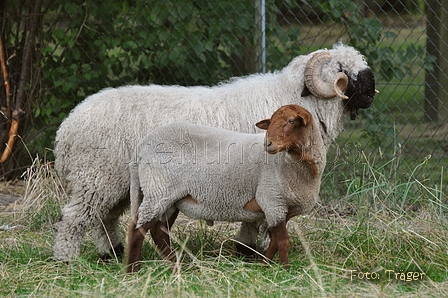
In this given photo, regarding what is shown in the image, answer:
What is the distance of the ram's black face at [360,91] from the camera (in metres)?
5.30


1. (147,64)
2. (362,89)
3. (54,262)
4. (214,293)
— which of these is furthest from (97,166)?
(147,64)

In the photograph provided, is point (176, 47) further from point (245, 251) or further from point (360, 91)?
point (245, 251)

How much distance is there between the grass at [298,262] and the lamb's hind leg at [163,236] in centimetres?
8

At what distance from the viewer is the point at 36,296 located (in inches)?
162

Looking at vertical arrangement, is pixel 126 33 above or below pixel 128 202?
above

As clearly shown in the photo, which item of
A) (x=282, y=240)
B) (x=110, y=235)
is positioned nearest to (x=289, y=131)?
(x=282, y=240)

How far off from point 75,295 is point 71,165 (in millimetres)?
1312

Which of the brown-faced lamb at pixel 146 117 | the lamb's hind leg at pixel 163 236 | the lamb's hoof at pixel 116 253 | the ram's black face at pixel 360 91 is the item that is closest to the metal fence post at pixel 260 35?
the brown-faced lamb at pixel 146 117

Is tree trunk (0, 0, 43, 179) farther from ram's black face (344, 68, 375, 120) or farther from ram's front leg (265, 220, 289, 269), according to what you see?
ram's front leg (265, 220, 289, 269)

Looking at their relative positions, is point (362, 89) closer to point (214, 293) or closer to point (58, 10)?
point (214, 293)

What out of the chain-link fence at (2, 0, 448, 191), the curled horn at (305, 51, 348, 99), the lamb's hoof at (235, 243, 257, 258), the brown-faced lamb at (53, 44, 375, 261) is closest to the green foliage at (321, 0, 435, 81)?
the chain-link fence at (2, 0, 448, 191)

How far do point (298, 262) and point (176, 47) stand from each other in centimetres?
328

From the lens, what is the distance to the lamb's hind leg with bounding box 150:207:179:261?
184 inches

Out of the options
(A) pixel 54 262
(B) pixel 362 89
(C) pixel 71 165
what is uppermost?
(B) pixel 362 89
